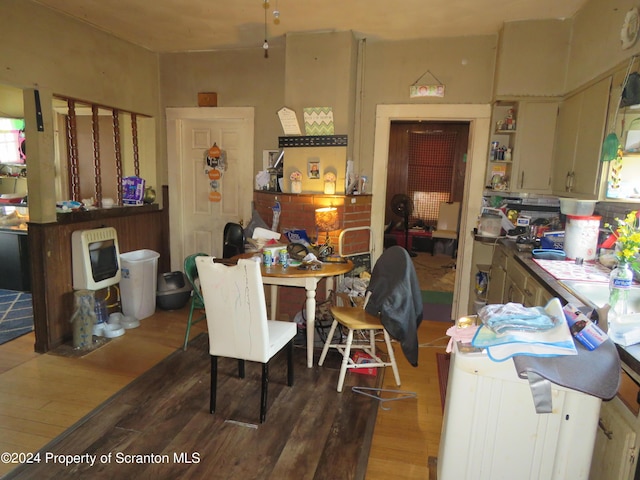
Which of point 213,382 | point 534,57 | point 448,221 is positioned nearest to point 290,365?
point 213,382

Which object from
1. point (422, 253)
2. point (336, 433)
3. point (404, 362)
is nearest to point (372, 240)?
point (404, 362)

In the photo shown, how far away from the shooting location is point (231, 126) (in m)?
4.27

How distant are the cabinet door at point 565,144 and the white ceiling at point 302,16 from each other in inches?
27.7

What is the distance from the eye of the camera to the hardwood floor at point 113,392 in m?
2.09

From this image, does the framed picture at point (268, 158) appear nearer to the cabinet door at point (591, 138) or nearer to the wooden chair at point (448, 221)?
the cabinet door at point (591, 138)

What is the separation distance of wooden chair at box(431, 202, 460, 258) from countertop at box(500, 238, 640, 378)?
3518mm

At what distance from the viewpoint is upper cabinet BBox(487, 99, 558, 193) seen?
10.7 ft

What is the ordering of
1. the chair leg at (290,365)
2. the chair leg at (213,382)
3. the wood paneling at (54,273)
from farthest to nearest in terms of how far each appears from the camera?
the wood paneling at (54,273)
the chair leg at (290,365)
the chair leg at (213,382)

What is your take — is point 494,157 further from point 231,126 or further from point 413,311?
point 231,126

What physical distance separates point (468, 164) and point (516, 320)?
2583 millimetres

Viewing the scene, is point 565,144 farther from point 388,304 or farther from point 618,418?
point 618,418

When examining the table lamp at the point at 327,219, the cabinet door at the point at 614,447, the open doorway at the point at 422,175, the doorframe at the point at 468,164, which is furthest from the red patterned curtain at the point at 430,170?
the cabinet door at the point at 614,447

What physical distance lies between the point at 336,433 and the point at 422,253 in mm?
5248

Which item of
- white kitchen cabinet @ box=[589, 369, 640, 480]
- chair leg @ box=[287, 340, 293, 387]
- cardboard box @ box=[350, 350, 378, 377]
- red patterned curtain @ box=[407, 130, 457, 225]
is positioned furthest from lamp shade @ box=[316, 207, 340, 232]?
red patterned curtain @ box=[407, 130, 457, 225]
